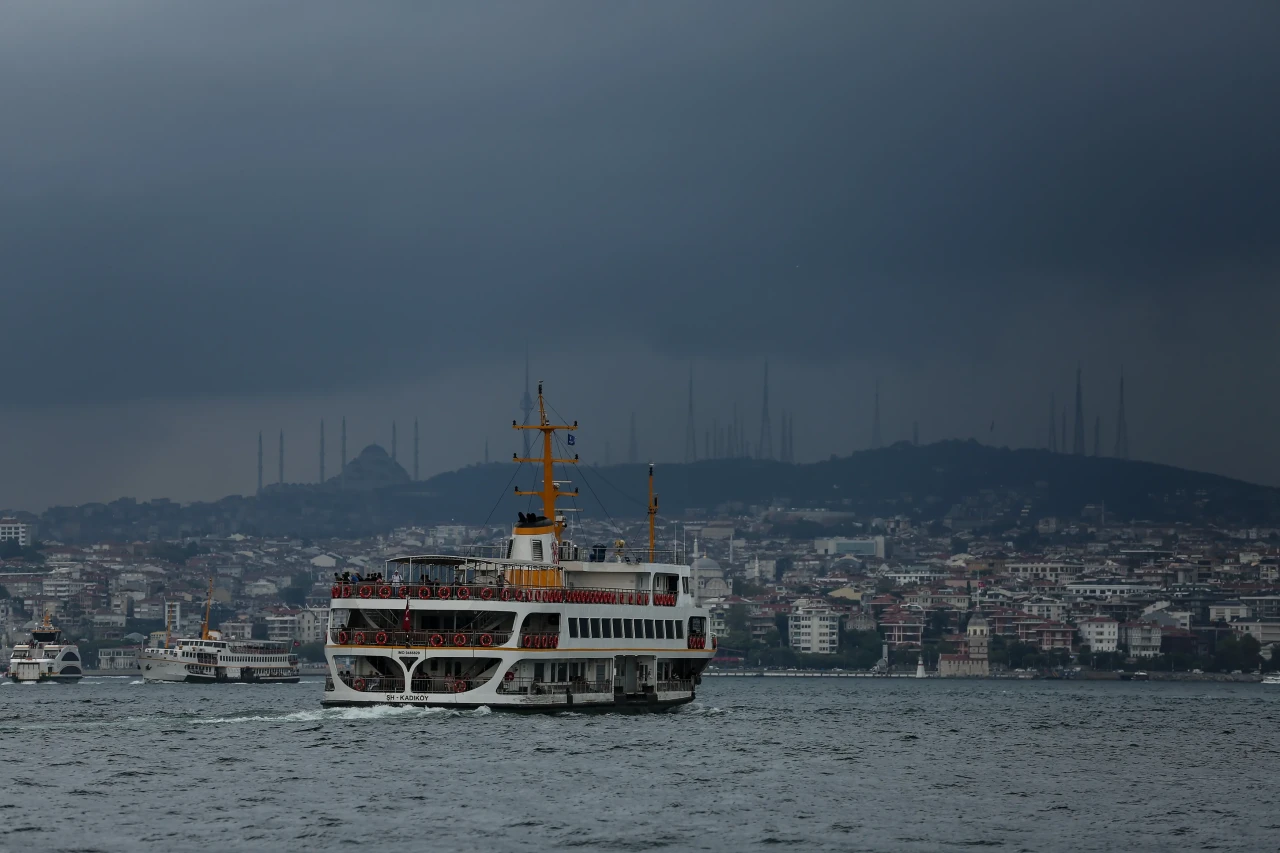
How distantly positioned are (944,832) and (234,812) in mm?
13233

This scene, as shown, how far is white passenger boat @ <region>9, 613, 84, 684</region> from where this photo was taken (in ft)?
472

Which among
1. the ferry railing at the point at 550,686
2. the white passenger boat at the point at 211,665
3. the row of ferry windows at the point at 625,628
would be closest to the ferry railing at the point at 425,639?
the ferry railing at the point at 550,686

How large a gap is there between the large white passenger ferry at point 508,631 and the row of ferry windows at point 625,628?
0.19 feet

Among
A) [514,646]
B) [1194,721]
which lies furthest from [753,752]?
[1194,721]

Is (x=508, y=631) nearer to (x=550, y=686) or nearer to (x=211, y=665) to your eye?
(x=550, y=686)

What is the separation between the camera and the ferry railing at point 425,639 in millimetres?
54844

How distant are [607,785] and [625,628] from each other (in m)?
17.9

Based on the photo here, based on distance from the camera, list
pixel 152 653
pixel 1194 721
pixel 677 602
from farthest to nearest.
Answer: pixel 152 653 < pixel 1194 721 < pixel 677 602

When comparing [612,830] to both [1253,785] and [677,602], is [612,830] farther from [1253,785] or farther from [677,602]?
[677,602]

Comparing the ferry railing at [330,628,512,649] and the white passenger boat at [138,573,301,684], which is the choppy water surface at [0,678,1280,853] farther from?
the white passenger boat at [138,573,301,684]

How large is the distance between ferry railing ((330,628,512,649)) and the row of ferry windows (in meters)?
3.35

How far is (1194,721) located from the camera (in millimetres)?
82375

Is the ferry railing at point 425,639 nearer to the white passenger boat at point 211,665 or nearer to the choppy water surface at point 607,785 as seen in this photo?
the choppy water surface at point 607,785

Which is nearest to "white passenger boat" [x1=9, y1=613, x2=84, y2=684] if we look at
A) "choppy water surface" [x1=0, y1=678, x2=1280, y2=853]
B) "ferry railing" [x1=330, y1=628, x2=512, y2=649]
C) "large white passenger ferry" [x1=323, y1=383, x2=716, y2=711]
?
"choppy water surface" [x1=0, y1=678, x2=1280, y2=853]
